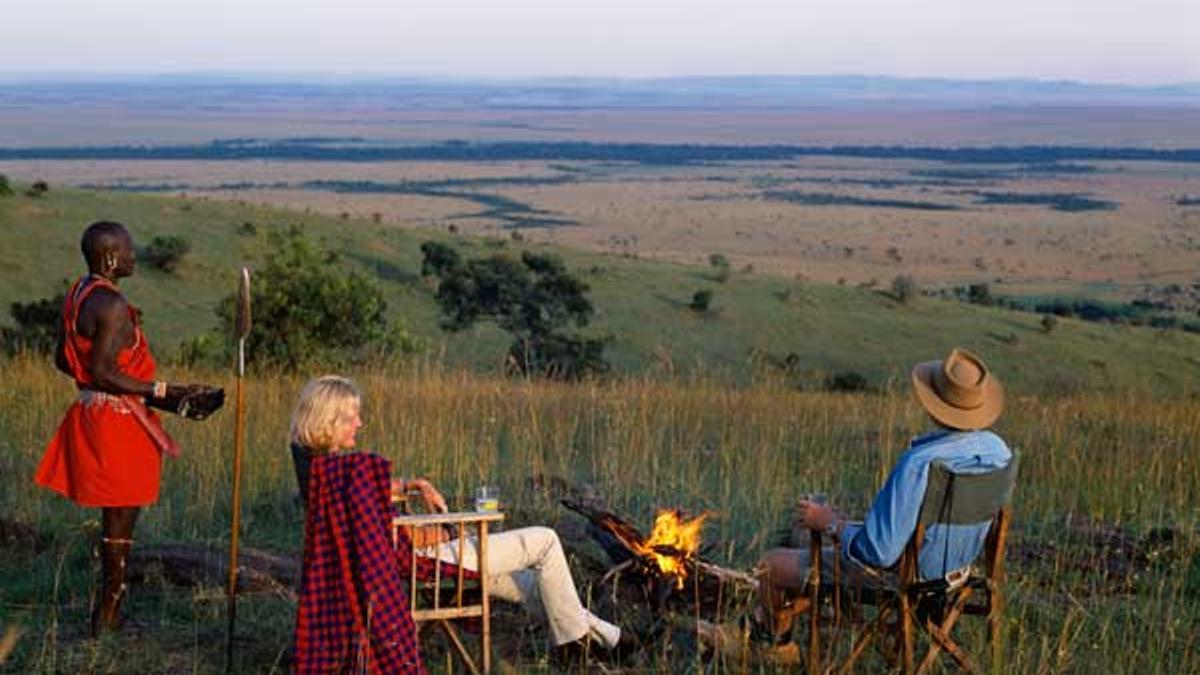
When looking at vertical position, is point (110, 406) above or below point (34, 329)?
above

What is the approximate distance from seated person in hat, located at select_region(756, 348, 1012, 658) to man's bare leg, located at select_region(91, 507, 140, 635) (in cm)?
235

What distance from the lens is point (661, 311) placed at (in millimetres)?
33469

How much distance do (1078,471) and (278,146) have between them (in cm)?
12968

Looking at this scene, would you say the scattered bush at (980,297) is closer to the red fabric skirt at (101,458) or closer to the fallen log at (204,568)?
the fallen log at (204,568)

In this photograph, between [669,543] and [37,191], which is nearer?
[669,543]

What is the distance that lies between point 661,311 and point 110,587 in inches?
1083

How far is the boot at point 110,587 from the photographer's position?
6.10 meters

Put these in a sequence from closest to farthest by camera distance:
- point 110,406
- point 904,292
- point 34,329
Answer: point 110,406 → point 34,329 → point 904,292

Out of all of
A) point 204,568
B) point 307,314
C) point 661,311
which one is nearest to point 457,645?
point 204,568

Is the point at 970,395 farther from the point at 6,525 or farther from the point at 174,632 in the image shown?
the point at 6,525

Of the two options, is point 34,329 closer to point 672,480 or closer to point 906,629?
point 672,480

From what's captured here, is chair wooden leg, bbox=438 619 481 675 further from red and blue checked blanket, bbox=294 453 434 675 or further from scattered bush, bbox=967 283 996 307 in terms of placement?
scattered bush, bbox=967 283 996 307

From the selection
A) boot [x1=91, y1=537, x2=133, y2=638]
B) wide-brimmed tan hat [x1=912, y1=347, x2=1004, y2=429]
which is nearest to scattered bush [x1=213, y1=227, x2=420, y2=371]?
boot [x1=91, y1=537, x2=133, y2=638]

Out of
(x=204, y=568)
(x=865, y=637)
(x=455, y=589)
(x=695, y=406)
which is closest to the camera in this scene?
(x=865, y=637)
